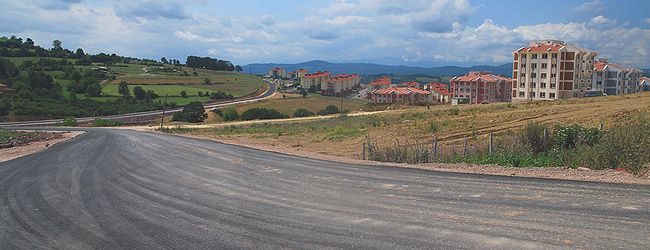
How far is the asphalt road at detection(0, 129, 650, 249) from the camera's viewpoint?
6027mm

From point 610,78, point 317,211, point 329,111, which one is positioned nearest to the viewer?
point 317,211

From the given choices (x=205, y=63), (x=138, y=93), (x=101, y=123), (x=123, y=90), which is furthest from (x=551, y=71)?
(x=205, y=63)

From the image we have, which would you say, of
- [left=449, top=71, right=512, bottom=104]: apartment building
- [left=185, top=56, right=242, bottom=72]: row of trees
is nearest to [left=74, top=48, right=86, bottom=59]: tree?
[left=185, top=56, right=242, bottom=72]: row of trees

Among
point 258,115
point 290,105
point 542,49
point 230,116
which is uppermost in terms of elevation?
point 542,49

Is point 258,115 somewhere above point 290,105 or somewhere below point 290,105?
below

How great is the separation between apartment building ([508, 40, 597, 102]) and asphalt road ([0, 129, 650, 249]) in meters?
65.2

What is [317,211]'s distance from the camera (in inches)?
297

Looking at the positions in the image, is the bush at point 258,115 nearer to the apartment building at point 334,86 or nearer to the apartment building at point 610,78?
the apartment building at point 610,78

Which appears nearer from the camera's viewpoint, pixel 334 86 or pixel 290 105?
pixel 290 105

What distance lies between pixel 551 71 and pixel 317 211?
2801 inches

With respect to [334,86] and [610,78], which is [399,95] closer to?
[610,78]

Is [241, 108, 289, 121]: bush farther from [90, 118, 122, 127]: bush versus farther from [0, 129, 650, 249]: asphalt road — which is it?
[0, 129, 650, 249]: asphalt road

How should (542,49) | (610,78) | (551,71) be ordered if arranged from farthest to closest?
(610,78) < (542,49) < (551,71)

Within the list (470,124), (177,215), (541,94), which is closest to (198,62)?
(541,94)
